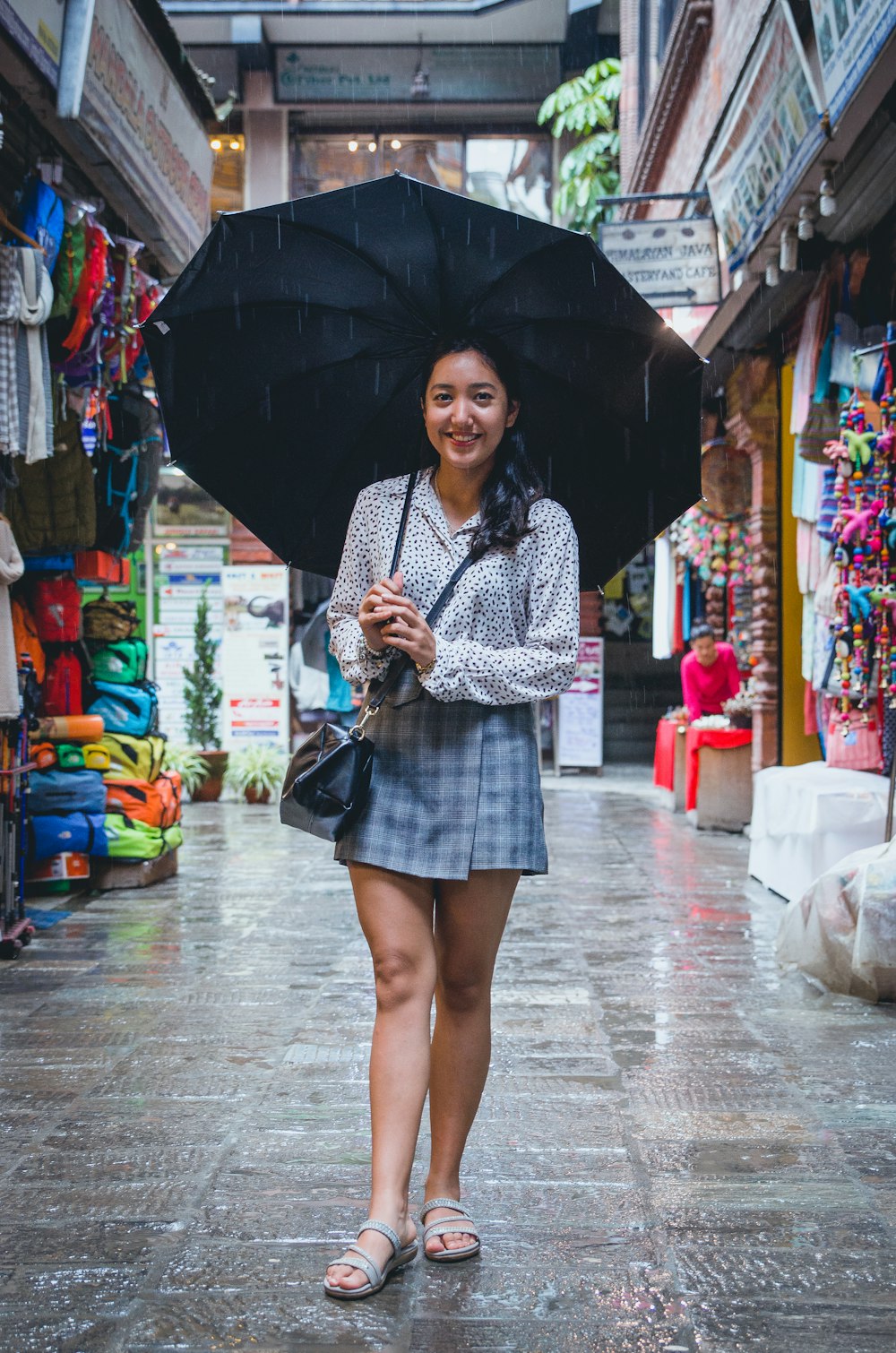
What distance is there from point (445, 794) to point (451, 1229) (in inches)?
36.3

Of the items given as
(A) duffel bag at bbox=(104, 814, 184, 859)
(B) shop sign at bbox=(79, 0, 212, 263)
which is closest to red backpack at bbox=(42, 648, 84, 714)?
(A) duffel bag at bbox=(104, 814, 184, 859)

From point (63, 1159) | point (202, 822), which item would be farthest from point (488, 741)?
point (202, 822)

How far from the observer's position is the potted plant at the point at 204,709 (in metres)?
14.5

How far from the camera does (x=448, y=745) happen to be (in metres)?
2.82

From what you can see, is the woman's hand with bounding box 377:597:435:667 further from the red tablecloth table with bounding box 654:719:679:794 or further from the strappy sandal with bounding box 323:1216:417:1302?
the red tablecloth table with bounding box 654:719:679:794

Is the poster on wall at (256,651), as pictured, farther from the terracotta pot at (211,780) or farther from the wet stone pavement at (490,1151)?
the wet stone pavement at (490,1151)

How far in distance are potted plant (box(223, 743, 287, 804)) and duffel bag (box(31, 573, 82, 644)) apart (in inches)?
270

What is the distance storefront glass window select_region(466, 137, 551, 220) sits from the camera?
20.2 meters

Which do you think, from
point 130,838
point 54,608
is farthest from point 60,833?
point 54,608

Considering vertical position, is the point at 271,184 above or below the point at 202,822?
above

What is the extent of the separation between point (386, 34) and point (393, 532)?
745 inches

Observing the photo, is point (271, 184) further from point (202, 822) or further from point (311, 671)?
point (202, 822)

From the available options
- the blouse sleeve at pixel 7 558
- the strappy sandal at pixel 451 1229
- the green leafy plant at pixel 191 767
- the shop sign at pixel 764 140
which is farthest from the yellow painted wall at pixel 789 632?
the strappy sandal at pixel 451 1229

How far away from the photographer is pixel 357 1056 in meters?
4.37
